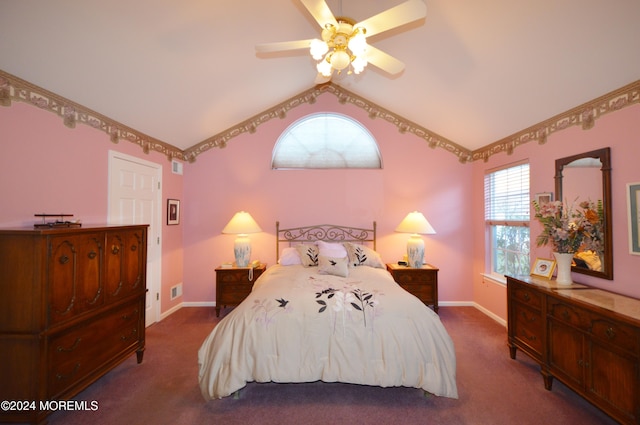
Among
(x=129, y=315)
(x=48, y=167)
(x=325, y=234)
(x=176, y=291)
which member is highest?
(x=48, y=167)

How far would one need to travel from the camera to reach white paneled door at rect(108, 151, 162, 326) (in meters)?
3.28

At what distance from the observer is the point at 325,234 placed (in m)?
4.66

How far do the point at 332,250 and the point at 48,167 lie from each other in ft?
10.4

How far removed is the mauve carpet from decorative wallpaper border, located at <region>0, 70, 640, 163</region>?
2.51 metres

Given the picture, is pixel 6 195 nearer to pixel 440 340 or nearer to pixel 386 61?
pixel 386 61

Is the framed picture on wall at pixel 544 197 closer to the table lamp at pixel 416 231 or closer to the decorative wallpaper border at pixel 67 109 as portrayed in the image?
the table lamp at pixel 416 231

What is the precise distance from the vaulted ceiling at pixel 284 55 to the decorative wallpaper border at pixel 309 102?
0.09 metres

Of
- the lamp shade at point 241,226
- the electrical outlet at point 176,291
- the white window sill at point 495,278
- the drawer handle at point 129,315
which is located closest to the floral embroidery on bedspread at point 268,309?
the drawer handle at point 129,315

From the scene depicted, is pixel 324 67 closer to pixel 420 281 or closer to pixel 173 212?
pixel 420 281

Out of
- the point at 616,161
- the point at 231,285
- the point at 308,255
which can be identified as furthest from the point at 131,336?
the point at 616,161

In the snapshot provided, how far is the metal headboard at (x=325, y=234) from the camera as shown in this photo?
464cm

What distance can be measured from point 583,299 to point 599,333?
269 millimetres

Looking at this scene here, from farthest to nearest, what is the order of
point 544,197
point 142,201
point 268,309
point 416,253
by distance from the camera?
point 416,253 < point 142,201 < point 544,197 < point 268,309

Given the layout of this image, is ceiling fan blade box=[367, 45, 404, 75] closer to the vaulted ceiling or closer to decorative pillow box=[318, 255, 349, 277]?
the vaulted ceiling
